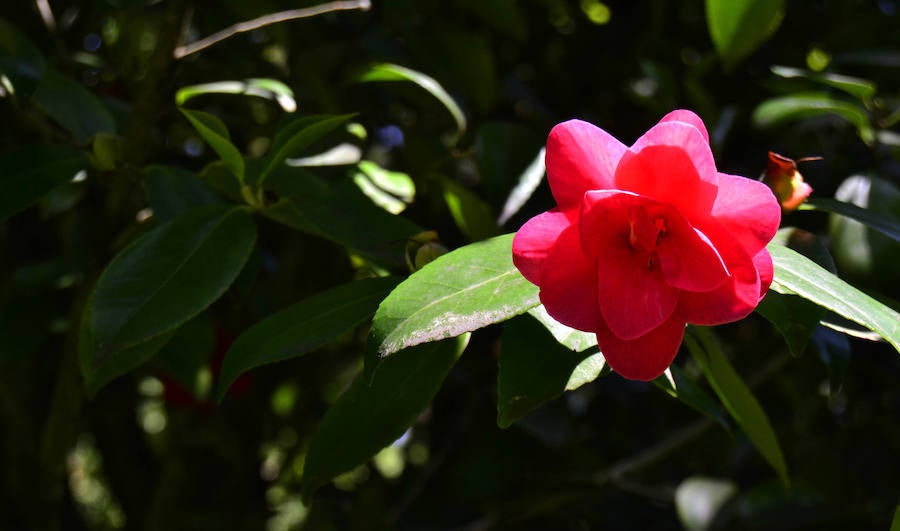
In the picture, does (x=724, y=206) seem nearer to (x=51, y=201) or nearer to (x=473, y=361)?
(x=473, y=361)

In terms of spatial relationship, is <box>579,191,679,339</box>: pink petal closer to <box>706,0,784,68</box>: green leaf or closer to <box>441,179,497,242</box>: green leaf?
<box>441,179,497,242</box>: green leaf

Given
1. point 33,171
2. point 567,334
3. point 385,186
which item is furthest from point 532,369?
point 33,171

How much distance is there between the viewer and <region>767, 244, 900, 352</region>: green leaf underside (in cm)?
52

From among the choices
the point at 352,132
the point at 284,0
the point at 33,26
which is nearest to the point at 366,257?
the point at 352,132

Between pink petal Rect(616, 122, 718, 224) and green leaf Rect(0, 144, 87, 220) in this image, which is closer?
pink petal Rect(616, 122, 718, 224)

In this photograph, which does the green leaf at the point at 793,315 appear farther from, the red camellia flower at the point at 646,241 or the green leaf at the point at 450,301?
the green leaf at the point at 450,301

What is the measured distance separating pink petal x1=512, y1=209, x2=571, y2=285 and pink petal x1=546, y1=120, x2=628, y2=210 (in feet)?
0.06

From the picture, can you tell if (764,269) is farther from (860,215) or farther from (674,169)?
(860,215)

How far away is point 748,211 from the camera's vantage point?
0.54 m

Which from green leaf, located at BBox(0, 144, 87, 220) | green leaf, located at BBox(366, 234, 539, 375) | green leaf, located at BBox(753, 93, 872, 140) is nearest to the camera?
green leaf, located at BBox(366, 234, 539, 375)

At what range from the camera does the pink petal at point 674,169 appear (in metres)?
0.54

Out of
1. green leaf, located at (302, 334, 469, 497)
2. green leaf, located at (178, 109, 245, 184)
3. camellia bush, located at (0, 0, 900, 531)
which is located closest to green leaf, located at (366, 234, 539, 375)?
A: camellia bush, located at (0, 0, 900, 531)

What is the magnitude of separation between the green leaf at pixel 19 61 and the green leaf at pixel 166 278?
20cm

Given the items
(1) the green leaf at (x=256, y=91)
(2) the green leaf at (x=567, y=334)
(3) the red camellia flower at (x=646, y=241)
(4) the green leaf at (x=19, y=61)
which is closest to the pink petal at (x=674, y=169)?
(3) the red camellia flower at (x=646, y=241)
